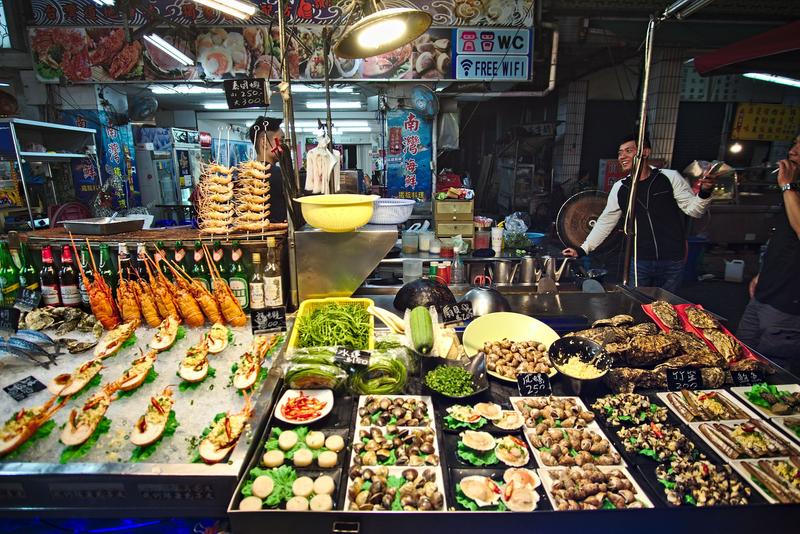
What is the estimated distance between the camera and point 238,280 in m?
2.58

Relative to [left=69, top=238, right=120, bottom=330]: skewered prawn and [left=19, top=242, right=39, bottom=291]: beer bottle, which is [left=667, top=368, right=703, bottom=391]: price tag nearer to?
[left=69, top=238, right=120, bottom=330]: skewered prawn

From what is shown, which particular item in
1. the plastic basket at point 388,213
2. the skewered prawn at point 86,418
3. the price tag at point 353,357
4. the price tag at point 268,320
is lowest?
the skewered prawn at point 86,418

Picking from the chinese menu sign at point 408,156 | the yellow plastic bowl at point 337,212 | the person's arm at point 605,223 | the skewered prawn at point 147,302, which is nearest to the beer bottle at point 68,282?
the skewered prawn at point 147,302

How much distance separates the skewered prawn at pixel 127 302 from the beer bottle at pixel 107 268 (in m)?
0.15

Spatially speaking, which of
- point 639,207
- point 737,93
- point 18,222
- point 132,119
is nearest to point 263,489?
point 639,207

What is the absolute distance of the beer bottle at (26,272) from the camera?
256 cm

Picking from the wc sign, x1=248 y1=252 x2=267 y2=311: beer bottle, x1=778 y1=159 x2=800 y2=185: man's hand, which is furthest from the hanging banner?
x1=248 y1=252 x2=267 y2=311: beer bottle

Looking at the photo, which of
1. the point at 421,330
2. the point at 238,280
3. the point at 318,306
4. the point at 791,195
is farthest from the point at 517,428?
the point at 791,195

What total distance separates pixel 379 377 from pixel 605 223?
3.50m

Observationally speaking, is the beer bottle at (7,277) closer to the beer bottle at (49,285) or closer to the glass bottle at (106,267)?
the beer bottle at (49,285)

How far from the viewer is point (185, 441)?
163 cm

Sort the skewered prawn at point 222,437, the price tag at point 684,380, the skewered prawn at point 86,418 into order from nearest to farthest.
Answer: the skewered prawn at point 222,437 < the skewered prawn at point 86,418 < the price tag at point 684,380

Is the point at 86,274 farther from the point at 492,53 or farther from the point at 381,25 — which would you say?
the point at 492,53

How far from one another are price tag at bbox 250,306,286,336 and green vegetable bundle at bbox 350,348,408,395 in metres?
0.59
